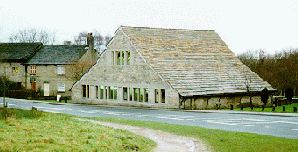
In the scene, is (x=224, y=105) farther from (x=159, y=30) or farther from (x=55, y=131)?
(x=55, y=131)

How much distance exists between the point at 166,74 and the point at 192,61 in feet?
20.9

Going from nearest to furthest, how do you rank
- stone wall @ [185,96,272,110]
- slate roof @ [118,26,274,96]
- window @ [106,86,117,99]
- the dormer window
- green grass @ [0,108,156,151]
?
green grass @ [0,108,156,151], stone wall @ [185,96,272,110], slate roof @ [118,26,274,96], the dormer window, window @ [106,86,117,99]

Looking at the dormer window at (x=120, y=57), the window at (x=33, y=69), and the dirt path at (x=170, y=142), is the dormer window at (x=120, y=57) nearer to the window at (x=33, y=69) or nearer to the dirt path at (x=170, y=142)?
the dirt path at (x=170, y=142)

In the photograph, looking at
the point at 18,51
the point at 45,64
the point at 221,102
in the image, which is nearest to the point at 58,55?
the point at 45,64

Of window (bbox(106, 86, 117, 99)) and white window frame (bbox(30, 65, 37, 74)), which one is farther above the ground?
white window frame (bbox(30, 65, 37, 74))

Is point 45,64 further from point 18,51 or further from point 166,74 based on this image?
point 166,74

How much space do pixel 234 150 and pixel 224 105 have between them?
28.9m

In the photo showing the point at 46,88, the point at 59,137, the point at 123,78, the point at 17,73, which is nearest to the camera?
the point at 59,137

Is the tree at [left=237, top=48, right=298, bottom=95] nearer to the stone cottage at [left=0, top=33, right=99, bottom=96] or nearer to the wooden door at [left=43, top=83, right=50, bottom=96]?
the stone cottage at [left=0, top=33, right=99, bottom=96]

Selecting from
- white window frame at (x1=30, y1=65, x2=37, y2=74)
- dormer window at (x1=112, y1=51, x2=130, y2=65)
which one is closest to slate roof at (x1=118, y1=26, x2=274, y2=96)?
dormer window at (x1=112, y1=51, x2=130, y2=65)

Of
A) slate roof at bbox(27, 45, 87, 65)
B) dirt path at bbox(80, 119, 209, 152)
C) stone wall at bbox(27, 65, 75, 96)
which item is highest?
slate roof at bbox(27, 45, 87, 65)

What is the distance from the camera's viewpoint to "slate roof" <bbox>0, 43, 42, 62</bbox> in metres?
72.8

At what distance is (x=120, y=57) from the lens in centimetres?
4750

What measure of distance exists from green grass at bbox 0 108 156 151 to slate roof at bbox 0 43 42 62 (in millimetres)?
55144
